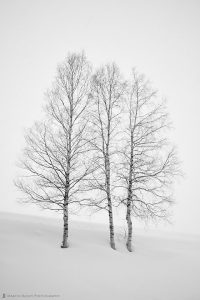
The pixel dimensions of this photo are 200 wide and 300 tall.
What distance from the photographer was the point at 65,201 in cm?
1300

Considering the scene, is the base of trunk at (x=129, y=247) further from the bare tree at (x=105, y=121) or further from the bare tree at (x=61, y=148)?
the bare tree at (x=61, y=148)

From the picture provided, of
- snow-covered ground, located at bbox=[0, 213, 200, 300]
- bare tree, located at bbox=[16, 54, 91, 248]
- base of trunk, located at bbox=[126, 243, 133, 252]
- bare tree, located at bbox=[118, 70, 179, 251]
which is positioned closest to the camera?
snow-covered ground, located at bbox=[0, 213, 200, 300]

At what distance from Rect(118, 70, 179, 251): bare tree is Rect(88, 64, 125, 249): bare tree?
0.73 metres

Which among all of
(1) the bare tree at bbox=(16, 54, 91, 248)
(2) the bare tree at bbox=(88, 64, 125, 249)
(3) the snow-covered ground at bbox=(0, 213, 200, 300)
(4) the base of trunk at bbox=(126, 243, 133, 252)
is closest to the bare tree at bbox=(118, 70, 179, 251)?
(4) the base of trunk at bbox=(126, 243, 133, 252)

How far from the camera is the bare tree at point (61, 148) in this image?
13062 mm

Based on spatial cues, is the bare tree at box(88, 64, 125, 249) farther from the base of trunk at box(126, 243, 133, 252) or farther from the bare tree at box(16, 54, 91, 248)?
the base of trunk at box(126, 243, 133, 252)

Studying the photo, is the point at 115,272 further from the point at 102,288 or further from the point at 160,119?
the point at 160,119

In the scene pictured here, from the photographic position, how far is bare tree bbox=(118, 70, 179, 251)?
14336 mm

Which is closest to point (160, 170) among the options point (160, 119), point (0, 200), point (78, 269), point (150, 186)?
point (150, 186)

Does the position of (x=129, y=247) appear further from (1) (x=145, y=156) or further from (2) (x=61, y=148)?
(2) (x=61, y=148)

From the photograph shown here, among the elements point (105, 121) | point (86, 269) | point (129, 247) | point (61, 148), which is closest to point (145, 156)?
point (105, 121)

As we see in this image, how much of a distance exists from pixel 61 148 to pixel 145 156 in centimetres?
530

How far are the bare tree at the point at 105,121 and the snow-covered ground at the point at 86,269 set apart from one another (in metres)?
3.07

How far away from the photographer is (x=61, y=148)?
1350 centimetres
